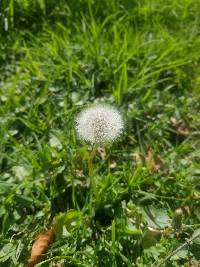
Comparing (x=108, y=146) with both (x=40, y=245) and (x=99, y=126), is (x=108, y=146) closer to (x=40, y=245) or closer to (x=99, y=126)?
(x=99, y=126)

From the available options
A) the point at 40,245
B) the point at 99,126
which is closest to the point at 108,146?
the point at 99,126

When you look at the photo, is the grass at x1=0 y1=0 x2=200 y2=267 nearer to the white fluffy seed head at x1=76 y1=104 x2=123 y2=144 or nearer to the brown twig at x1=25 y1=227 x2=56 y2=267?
the brown twig at x1=25 y1=227 x2=56 y2=267

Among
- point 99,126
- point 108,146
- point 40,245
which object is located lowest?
point 40,245

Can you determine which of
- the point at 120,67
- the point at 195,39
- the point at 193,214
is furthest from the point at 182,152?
the point at 195,39

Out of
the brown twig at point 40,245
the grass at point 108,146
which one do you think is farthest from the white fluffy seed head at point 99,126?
the brown twig at point 40,245

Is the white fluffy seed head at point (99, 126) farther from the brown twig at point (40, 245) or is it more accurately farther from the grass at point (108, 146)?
the brown twig at point (40, 245)

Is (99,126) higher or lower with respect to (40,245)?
higher

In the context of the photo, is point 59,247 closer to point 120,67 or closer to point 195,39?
point 120,67

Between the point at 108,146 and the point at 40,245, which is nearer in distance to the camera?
the point at 40,245
